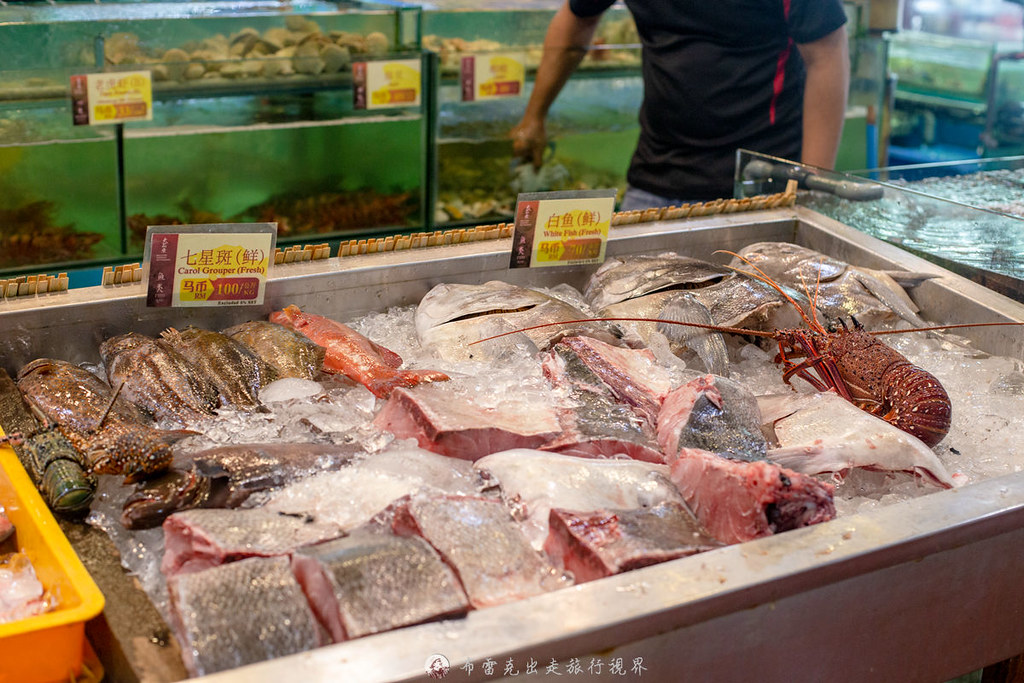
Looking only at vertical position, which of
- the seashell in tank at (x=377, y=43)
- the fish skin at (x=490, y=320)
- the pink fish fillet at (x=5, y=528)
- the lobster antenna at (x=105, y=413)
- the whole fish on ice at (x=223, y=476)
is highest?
the seashell in tank at (x=377, y=43)

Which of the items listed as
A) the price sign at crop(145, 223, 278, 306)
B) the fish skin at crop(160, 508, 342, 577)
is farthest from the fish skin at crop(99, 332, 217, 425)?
the fish skin at crop(160, 508, 342, 577)

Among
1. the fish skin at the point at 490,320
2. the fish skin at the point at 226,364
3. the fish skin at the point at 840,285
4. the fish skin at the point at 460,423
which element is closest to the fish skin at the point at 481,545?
the fish skin at the point at 460,423

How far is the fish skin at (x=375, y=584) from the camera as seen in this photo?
1435 mm

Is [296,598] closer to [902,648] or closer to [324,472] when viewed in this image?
[324,472]

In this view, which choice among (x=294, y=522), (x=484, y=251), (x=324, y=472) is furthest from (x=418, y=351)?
(x=294, y=522)

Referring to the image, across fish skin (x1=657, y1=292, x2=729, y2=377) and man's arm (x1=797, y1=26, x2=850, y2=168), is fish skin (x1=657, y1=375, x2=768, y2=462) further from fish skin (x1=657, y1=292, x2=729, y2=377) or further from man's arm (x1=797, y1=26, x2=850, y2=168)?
man's arm (x1=797, y1=26, x2=850, y2=168)

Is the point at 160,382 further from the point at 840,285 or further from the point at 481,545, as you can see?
the point at 840,285

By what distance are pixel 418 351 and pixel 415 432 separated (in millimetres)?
598

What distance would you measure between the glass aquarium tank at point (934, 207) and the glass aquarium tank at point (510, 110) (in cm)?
209

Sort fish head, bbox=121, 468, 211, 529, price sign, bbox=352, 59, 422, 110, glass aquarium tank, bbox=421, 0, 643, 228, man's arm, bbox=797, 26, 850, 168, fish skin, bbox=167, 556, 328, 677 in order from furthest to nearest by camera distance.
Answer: glass aquarium tank, bbox=421, 0, 643, 228 → price sign, bbox=352, 59, 422, 110 → man's arm, bbox=797, 26, 850, 168 → fish head, bbox=121, 468, 211, 529 → fish skin, bbox=167, 556, 328, 677

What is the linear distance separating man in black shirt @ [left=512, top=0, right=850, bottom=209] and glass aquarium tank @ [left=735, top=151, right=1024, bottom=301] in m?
0.46

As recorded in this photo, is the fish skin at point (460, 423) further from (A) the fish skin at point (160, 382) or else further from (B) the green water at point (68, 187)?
(B) the green water at point (68, 187)

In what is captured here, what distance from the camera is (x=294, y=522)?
1668 mm

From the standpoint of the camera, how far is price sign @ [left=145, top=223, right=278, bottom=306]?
2332 mm
